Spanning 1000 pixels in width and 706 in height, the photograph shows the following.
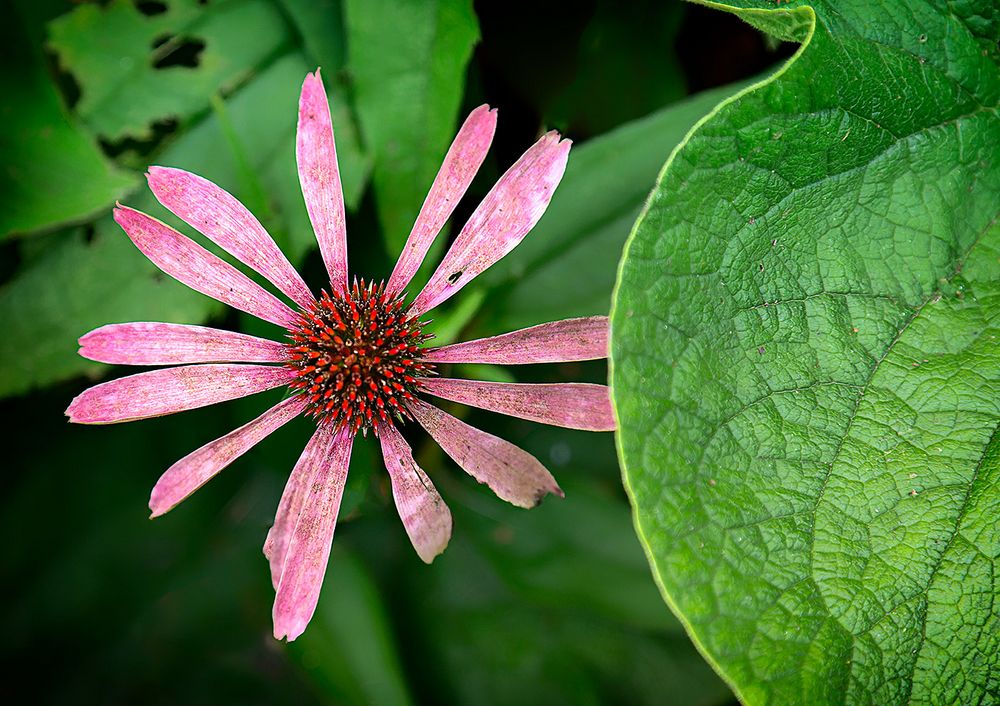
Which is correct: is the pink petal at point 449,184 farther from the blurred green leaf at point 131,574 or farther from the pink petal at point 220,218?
the blurred green leaf at point 131,574

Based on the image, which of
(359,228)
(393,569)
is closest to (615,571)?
(393,569)

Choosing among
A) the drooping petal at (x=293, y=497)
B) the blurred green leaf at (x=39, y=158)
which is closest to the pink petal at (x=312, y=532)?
the drooping petal at (x=293, y=497)

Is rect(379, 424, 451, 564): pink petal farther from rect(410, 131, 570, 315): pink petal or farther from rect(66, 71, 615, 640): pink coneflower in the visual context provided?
rect(410, 131, 570, 315): pink petal

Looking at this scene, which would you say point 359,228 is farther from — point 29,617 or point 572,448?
point 29,617

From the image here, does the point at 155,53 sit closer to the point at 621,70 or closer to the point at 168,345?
the point at 168,345

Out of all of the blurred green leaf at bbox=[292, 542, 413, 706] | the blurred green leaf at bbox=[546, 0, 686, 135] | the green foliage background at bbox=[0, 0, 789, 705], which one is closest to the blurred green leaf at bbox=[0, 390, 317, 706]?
the green foliage background at bbox=[0, 0, 789, 705]

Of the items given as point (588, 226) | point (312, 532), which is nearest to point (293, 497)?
point (312, 532)

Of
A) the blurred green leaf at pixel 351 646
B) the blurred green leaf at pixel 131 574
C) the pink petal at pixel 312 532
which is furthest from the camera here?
the blurred green leaf at pixel 131 574
